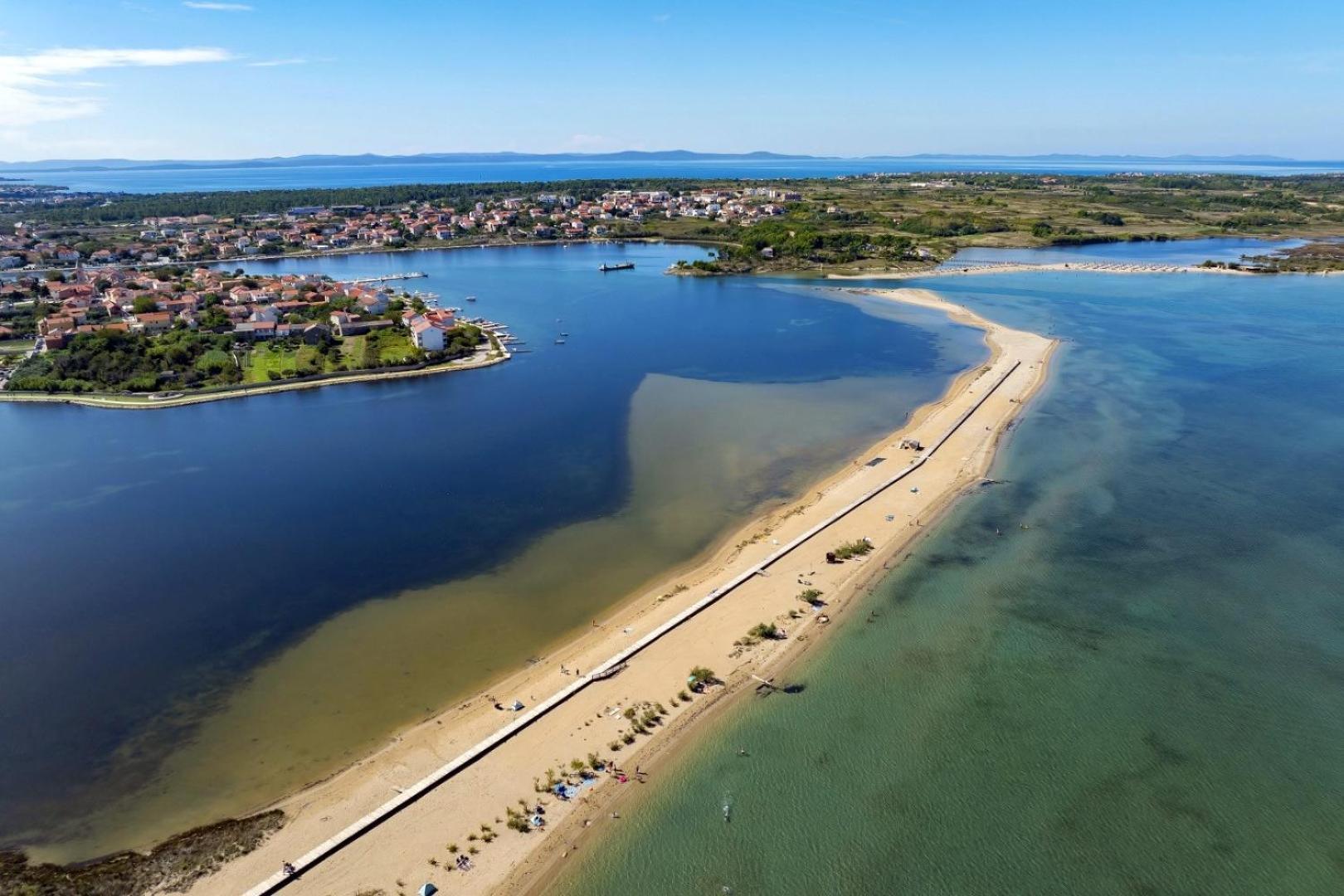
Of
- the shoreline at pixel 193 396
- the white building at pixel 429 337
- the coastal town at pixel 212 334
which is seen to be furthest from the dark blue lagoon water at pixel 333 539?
the white building at pixel 429 337

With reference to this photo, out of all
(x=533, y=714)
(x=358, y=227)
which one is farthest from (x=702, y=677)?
(x=358, y=227)

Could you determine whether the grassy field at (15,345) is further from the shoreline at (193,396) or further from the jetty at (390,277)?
the jetty at (390,277)

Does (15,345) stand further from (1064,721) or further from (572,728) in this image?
(1064,721)

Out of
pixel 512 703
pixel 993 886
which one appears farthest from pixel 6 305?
pixel 993 886

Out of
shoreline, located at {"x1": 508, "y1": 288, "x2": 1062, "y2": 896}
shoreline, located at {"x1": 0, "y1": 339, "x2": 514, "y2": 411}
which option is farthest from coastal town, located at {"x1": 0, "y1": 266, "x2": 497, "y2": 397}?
shoreline, located at {"x1": 508, "y1": 288, "x2": 1062, "y2": 896}

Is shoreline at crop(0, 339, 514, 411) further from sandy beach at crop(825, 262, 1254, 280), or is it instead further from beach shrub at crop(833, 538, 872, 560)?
sandy beach at crop(825, 262, 1254, 280)

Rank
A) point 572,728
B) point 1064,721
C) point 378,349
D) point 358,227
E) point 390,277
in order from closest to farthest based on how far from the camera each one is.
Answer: point 572,728, point 1064,721, point 378,349, point 390,277, point 358,227
